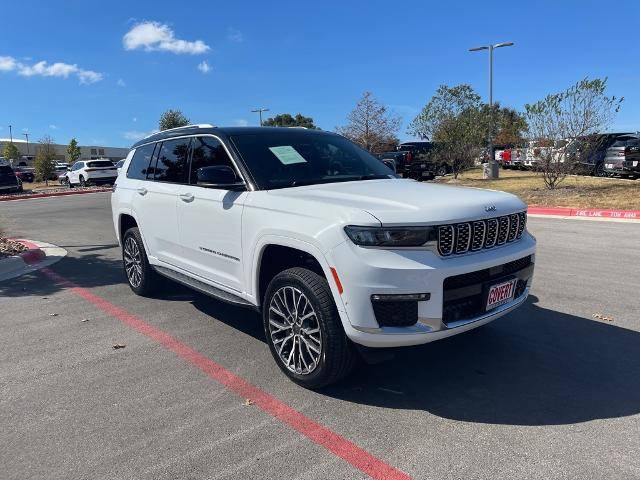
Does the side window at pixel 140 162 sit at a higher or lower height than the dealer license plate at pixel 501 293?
higher

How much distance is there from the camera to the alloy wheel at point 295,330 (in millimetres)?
3580

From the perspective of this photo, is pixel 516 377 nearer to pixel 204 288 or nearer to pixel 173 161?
pixel 204 288

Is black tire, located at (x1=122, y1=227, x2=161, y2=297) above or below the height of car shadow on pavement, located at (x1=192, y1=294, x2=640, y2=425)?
above

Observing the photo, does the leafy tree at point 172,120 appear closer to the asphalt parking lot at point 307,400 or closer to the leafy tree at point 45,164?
the leafy tree at point 45,164

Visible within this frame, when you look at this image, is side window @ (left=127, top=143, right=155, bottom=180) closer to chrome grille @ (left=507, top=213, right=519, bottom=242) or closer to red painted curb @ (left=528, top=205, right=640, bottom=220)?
chrome grille @ (left=507, top=213, right=519, bottom=242)

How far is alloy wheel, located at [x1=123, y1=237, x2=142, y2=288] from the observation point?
242 inches

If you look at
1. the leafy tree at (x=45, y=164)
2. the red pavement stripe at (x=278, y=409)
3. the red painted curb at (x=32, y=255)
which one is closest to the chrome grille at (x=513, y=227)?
the red pavement stripe at (x=278, y=409)

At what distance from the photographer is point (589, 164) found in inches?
810

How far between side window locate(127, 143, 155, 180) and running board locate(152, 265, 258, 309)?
1136 mm

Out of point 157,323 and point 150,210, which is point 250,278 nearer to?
point 157,323

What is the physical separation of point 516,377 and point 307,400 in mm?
1540

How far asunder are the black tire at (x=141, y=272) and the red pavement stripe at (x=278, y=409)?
0.61 m

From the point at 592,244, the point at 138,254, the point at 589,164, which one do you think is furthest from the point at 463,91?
the point at 138,254

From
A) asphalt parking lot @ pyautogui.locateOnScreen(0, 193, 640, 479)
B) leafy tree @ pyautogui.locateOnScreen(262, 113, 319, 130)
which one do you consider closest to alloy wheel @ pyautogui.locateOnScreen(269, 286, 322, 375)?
asphalt parking lot @ pyautogui.locateOnScreen(0, 193, 640, 479)
